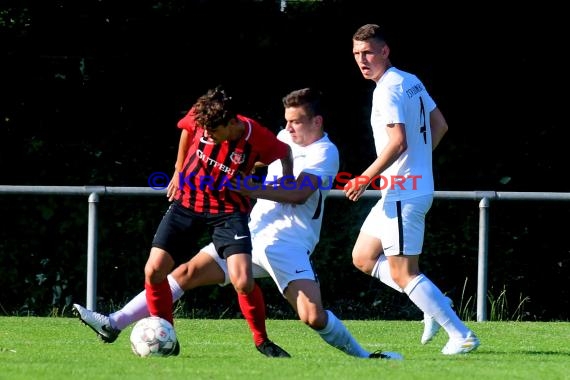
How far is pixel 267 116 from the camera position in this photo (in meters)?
12.8

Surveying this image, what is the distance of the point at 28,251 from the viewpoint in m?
12.4

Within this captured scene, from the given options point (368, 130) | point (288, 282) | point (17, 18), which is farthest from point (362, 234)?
point (17, 18)

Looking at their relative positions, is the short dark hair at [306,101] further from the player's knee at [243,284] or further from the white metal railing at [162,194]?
the white metal railing at [162,194]

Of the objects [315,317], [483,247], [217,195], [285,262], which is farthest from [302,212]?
[483,247]

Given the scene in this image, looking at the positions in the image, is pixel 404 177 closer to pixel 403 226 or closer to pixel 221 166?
pixel 403 226

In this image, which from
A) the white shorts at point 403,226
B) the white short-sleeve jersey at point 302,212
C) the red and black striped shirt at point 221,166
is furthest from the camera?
the white shorts at point 403,226

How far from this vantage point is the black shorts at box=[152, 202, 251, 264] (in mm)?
7836

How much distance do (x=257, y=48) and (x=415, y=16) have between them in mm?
1520

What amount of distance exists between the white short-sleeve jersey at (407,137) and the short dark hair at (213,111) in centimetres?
106

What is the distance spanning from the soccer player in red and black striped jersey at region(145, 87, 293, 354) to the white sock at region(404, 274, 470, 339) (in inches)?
40.3

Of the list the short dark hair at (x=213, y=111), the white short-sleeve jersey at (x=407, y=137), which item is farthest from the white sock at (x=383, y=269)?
the short dark hair at (x=213, y=111)

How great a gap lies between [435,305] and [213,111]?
1.86 meters

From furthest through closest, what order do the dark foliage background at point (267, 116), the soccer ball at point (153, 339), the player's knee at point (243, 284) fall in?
1. the dark foliage background at point (267, 116)
2. the player's knee at point (243, 284)
3. the soccer ball at point (153, 339)

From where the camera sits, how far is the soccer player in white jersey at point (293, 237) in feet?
25.9
